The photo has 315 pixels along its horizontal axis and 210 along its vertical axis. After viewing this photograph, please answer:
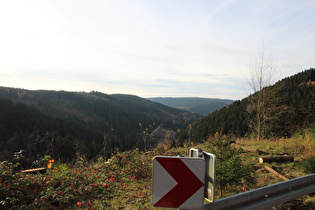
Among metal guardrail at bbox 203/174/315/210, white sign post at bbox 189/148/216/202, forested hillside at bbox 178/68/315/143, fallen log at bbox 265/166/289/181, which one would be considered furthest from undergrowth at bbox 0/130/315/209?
forested hillside at bbox 178/68/315/143

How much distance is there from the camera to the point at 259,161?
600 centimetres

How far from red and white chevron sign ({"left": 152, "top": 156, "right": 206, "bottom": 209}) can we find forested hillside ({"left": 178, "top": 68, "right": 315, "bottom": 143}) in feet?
35.9

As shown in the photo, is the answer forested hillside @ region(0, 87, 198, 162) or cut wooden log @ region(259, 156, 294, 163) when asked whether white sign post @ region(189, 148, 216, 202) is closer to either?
cut wooden log @ region(259, 156, 294, 163)

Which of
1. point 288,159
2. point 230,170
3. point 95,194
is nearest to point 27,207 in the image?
point 95,194

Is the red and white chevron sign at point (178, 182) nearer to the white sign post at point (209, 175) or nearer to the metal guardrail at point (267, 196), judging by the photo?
the white sign post at point (209, 175)

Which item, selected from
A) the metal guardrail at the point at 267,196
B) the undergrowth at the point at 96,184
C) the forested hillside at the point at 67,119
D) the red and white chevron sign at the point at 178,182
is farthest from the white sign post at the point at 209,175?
the forested hillside at the point at 67,119

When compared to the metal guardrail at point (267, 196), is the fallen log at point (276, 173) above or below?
below

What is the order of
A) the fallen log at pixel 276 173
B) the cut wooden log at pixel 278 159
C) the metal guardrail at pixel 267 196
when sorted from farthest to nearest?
the cut wooden log at pixel 278 159 → the fallen log at pixel 276 173 → the metal guardrail at pixel 267 196

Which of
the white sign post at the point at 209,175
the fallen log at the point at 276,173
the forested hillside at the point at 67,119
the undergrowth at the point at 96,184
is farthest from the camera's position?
the forested hillside at the point at 67,119

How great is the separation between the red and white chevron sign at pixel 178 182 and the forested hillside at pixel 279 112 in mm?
10945

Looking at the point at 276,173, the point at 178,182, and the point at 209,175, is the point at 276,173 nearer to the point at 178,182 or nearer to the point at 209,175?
the point at 209,175

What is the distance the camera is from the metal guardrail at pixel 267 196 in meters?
2.56

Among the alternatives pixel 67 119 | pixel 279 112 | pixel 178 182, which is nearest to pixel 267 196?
pixel 178 182

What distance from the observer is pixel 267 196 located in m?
3.05
